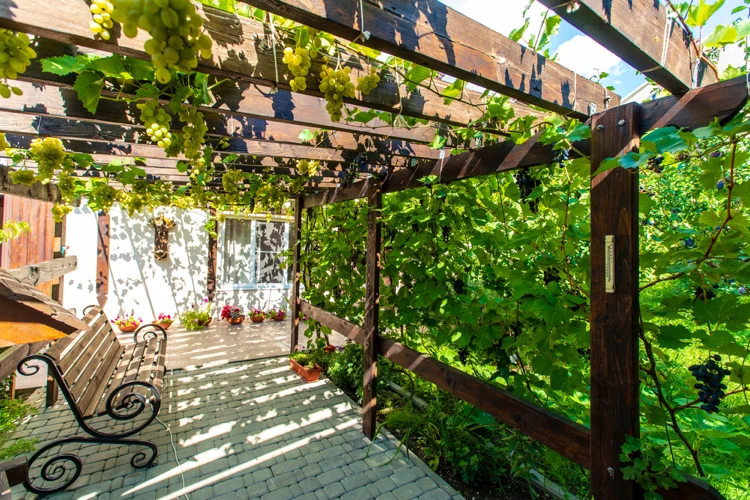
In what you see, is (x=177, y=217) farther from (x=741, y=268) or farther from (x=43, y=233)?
(x=741, y=268)

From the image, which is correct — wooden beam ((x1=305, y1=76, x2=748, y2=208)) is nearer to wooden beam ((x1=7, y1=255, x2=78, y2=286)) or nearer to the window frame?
wooden beam ((x1=7, y1=255, x2=78, y2=286))

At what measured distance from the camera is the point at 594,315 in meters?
1.25


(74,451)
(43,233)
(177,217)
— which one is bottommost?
(74,451)

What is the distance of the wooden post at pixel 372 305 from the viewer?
2793 millimetres

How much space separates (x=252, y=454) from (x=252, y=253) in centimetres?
483

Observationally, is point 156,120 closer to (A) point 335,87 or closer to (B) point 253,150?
(A) point 335,87

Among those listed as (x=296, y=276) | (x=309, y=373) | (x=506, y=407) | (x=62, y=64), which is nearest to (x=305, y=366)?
(x=309, y=373)

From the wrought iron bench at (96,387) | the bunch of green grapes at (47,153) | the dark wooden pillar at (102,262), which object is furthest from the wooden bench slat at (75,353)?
the dark wooden pillar at (102,262)

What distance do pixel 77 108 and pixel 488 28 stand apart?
5.88ft

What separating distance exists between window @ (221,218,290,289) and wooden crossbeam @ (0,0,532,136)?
5379 millimetres

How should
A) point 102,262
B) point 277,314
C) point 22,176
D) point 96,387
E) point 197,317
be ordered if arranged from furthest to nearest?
point 277,314, point 197,317, point 102,262, point 96,387, point 22,176

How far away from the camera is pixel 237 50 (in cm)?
109

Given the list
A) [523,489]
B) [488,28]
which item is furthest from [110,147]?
[523,489]

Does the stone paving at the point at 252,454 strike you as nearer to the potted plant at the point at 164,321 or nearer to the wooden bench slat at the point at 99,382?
the wooden bench slat at the point at 99,382
